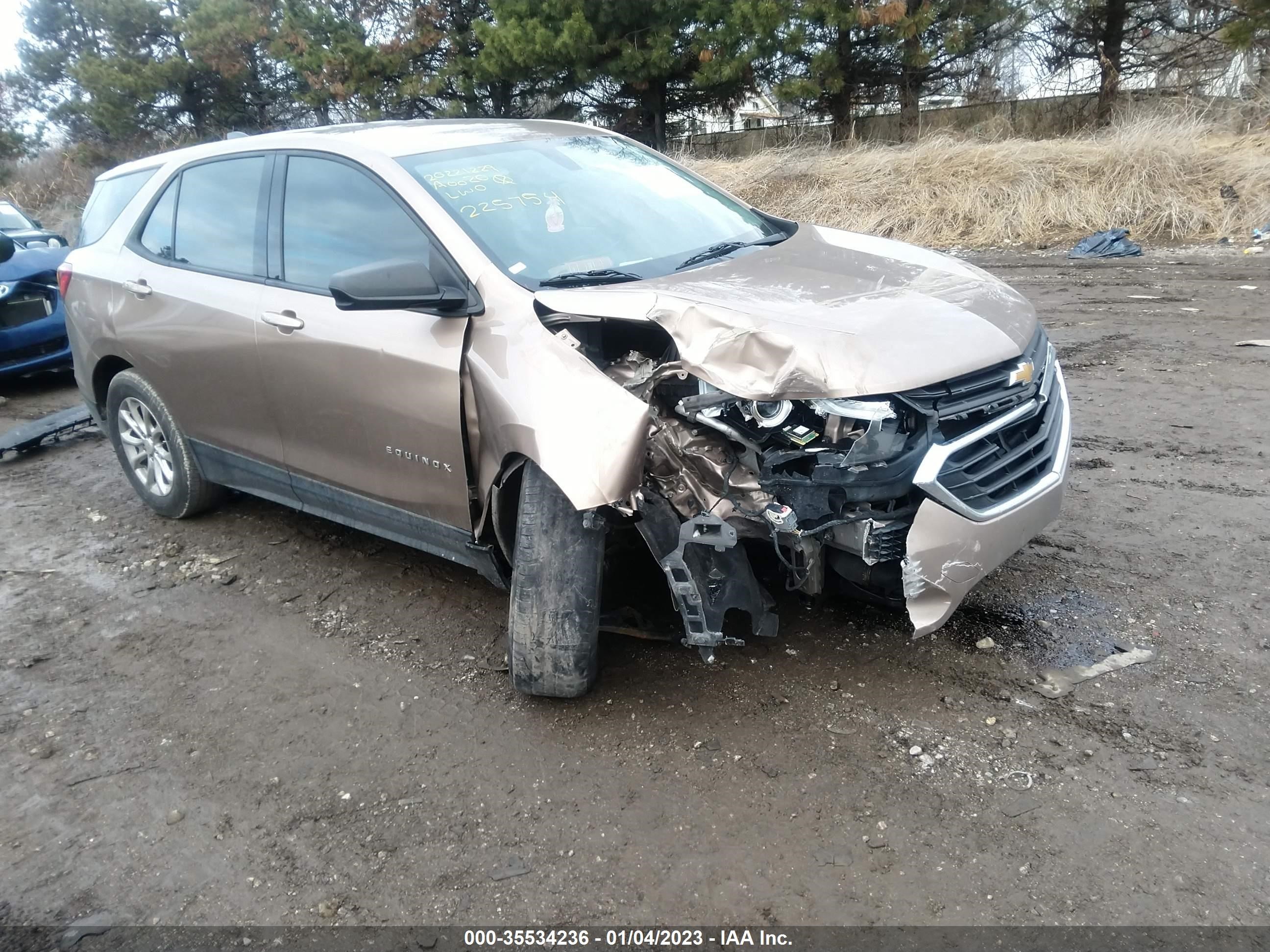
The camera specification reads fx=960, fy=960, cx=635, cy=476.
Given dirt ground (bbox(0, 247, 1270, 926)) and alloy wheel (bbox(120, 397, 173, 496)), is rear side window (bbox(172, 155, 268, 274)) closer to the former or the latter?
alloy wheel (bbox(120, 397, 173, 496))

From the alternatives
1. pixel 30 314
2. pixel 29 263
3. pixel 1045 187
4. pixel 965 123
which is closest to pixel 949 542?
pixel 30 314

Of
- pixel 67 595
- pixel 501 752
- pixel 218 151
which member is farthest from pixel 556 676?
pixel 218 151

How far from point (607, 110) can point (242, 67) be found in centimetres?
Result: 1179

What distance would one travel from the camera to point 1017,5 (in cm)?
1536

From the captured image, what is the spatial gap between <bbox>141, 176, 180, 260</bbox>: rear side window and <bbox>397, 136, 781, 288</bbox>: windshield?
1.60m

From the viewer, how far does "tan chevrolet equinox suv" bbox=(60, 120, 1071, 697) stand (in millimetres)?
2818

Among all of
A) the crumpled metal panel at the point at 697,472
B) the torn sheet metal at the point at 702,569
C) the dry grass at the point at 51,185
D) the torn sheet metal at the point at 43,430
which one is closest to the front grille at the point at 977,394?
the crumpled metal panel at the point at 697,472

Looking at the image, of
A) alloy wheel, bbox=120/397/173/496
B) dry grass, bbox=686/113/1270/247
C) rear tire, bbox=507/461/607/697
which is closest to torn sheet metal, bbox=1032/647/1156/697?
rear tire, bbox=507/461/607/697

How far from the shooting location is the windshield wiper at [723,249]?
141 inches

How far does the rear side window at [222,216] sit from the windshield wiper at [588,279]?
147cm

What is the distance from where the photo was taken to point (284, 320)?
3.81 meters

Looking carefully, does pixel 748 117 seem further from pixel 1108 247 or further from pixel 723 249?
pixel 723 249

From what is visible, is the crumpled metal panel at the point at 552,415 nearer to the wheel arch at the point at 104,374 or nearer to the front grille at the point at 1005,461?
the front grille at the point at 1005,461

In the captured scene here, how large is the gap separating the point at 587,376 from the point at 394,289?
0.77 metres
